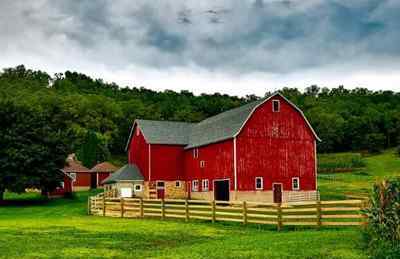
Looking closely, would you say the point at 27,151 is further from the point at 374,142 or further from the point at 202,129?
the point at 374,142

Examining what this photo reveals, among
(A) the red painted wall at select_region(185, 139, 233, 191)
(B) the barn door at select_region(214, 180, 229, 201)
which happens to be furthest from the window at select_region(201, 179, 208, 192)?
(B) the barn door at select_region(214, 180, 229, 201)

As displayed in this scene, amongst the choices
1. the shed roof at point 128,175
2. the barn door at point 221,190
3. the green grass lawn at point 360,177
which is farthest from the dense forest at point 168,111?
the barn door at point 221,190

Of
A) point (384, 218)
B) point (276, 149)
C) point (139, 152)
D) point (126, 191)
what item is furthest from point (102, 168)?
point (384, 218)

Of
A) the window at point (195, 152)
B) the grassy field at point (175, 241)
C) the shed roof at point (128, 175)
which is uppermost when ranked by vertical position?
the window at point (195, 152)

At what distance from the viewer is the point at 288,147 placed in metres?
43.8

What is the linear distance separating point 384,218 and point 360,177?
58183 mm

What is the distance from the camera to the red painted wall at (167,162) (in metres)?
50.2

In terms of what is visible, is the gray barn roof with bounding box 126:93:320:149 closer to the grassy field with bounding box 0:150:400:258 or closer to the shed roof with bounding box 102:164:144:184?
the shed roof with bounding box 102:164:144:184

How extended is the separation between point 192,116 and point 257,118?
226 feet

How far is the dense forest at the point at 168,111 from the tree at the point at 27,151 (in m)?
34.8

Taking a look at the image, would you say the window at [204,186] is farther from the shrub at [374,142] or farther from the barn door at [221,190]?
the shrub at [374,142]

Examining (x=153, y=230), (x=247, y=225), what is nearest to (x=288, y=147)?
(x=247, y=225)

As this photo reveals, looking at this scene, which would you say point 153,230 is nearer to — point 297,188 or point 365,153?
point 297,188

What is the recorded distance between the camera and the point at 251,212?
28.3 metres
